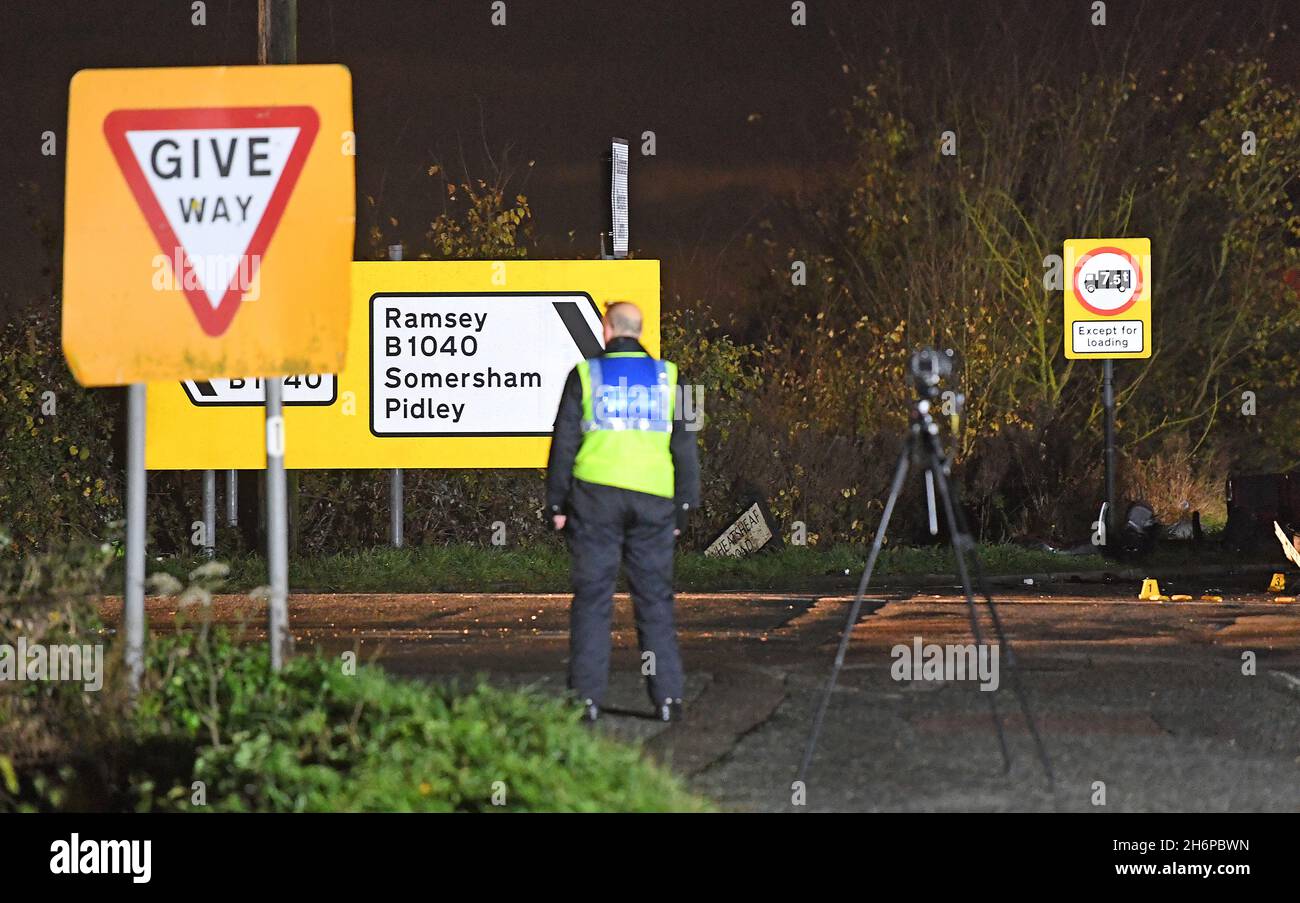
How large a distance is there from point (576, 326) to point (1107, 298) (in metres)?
6.64

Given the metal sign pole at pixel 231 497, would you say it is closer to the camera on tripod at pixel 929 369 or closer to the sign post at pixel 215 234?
the sign post at pixel 215 234

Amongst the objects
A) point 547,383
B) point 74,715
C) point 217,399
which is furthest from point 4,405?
point 74,715

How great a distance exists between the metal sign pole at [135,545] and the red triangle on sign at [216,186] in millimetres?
572

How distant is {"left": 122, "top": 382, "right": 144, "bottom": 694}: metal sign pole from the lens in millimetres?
8531

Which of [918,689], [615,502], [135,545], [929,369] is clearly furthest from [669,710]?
[135,545]

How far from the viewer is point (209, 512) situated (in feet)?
70.6

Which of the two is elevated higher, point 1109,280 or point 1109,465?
point 1109,280

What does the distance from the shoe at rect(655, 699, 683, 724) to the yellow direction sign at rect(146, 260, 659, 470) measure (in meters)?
11.8

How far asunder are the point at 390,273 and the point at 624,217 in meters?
2.46

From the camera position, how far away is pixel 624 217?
2184cm

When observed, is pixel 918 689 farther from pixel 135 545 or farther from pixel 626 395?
pixel 135 545

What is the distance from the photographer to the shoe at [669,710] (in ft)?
32.2

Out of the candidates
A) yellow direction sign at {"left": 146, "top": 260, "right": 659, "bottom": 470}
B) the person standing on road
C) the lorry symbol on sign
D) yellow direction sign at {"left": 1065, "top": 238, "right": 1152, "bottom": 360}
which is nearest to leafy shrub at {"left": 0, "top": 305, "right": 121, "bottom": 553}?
yellow direction sign at {"left": 146, "top": 260, "right": 659, "bottom": 470}
